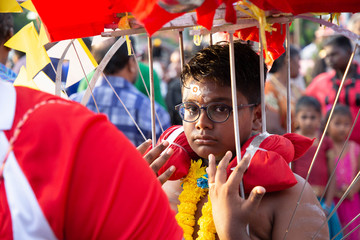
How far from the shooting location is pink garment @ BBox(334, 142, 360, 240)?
13.0 ft

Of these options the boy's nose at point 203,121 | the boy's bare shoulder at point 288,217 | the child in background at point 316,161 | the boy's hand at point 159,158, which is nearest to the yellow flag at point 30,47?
the boy's hand at point 159,158

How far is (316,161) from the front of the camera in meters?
4.04

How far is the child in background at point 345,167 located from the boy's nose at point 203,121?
7.64ft

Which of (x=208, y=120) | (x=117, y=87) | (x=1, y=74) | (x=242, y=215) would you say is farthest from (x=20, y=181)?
(x=117, y=87)

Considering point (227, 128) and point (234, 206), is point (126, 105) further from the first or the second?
point (234, 206)

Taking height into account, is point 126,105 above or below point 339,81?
above

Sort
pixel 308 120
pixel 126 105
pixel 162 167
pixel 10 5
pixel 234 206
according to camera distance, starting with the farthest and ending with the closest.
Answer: pixel 308 120
pixel 126 105
pixel 162 167
pixel 10 5
pixel 234 206

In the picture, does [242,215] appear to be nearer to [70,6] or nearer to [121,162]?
[121,162]

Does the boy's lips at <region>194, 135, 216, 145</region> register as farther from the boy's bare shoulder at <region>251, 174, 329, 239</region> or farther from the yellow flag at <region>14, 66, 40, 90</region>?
the yellow flag at <region>14, 66, 40, 90</region>

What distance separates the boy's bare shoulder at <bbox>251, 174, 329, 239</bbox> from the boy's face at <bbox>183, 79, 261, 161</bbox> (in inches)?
9.6

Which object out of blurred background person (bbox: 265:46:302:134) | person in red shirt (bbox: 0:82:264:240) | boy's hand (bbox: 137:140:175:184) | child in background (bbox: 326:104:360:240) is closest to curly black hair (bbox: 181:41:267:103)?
boy's hand (bbox: 137:140:175:184)

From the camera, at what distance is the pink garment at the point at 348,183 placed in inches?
156

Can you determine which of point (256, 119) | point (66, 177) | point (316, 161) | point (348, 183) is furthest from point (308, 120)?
point (66, 177)

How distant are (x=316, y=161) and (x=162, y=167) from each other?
7.42 ft
